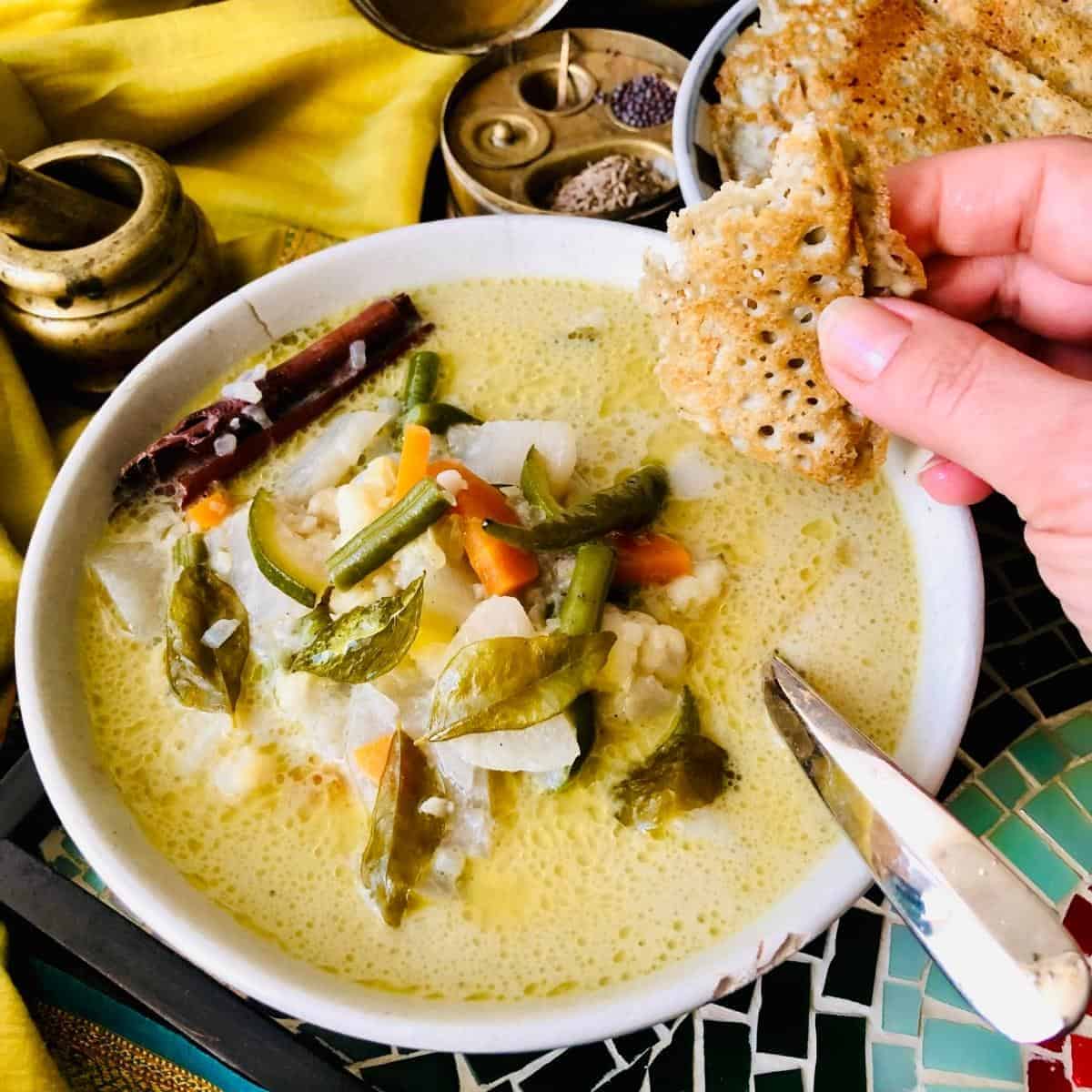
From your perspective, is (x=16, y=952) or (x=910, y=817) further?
(x=16, y=952)

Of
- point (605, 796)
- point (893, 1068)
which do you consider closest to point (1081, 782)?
point (893, 1068)

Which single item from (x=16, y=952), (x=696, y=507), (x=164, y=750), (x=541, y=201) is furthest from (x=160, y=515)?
(x=541, y=201)

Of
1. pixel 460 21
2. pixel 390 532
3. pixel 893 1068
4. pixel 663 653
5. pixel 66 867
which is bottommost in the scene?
pixel 66 867

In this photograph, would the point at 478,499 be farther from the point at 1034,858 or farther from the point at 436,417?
the point at 1034,858

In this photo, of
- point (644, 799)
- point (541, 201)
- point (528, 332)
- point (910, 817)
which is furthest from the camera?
point (541, 201)

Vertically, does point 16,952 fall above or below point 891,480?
below

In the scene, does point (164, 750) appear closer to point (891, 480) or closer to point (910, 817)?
point (910, 817)

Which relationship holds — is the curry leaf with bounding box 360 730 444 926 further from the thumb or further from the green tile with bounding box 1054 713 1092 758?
the green tile with bounding box 1054 713 1092 758

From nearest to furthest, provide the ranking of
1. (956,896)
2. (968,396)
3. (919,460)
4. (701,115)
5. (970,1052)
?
(956,896) < (968,396) < (970,1052) < (919,460) < (701,115)
